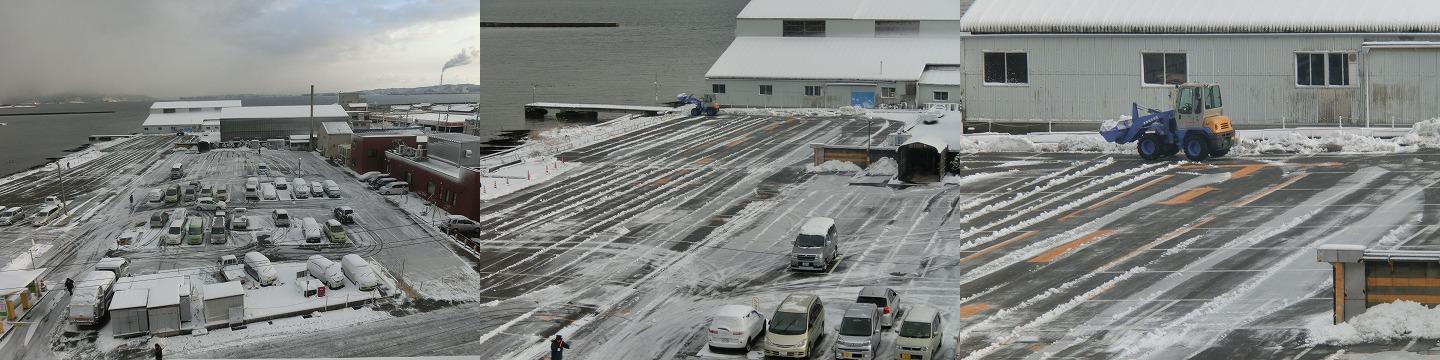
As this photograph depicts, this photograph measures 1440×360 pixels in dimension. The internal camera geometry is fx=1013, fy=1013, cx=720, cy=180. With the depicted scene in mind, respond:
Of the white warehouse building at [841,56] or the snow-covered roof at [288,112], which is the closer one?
the snow-covered roof at [288,112]

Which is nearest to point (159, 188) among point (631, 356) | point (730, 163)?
point (730, 163)

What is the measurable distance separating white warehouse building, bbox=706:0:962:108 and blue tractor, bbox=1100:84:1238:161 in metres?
24.4

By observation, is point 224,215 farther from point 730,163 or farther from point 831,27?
point 831,27

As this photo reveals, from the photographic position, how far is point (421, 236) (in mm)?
30406

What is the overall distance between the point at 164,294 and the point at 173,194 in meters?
11.6

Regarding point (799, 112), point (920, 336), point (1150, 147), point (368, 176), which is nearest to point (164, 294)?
point (368, 176)

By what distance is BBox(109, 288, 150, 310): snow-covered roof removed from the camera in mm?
24125

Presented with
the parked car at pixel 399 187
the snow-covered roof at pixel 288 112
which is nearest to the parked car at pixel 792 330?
the parked car at pixel 399 187

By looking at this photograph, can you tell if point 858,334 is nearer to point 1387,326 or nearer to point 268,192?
point 1387,326

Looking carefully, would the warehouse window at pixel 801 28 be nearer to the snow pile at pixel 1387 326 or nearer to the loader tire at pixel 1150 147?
the loader tire at pixel 1150 147

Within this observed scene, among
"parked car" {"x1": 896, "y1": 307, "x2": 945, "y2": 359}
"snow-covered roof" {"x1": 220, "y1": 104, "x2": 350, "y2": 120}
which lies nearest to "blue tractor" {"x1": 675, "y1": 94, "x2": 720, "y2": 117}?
"snow-covered roof" {"x1": 220, "y1": 104, "x2": 350, "y2": 120}

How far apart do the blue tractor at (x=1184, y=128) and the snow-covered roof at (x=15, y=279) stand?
27189mm

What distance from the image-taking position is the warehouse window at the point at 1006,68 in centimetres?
2469

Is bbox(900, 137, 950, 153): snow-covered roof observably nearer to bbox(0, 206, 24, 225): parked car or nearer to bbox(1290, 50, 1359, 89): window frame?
bbox(1290, 50, 1359, 89): window frame
